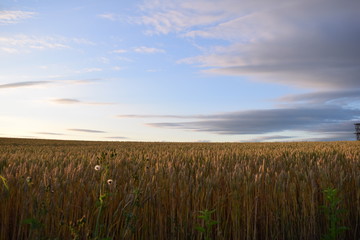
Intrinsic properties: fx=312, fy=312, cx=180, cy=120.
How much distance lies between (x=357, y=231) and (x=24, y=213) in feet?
12.0

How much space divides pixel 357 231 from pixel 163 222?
229 centimetres

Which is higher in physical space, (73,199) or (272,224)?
(73,199)

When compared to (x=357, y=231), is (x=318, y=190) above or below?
above

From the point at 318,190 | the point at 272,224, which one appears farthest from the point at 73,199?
the point at 318,190

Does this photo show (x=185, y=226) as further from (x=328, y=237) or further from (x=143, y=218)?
(x=328, y=237)

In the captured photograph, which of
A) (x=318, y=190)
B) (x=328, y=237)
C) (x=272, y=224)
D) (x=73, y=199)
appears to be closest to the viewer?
(x=328, y=237)

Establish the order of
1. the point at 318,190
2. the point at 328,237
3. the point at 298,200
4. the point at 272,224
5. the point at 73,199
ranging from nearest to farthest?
the point at 328,237 < the point at 73,199 < the point at 272,224 < the point at 298,200 < the point at 318,190

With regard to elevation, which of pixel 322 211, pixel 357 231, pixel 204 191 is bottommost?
pixel 357 231

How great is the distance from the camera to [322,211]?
136 inches

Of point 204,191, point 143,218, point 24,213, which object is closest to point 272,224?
point 204,191

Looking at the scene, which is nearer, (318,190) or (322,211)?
(322,211)

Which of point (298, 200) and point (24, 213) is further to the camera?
point (298, 200)

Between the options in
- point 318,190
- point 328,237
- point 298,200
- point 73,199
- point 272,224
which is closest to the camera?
point 328,237

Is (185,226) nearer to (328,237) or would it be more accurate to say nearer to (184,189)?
(184,189)
